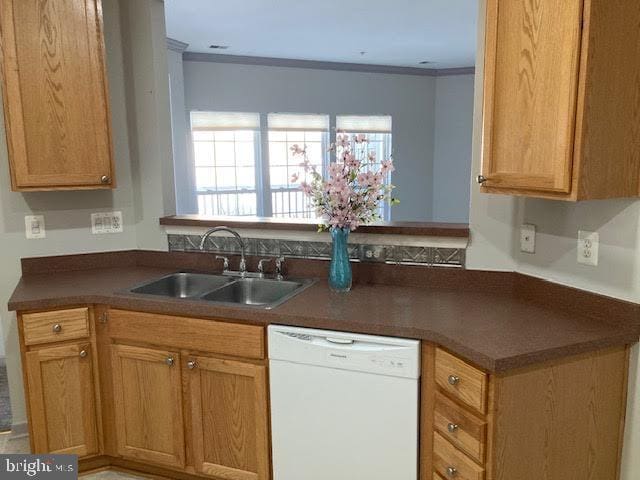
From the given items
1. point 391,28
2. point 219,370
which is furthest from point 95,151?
point 391,28

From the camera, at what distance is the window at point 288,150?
Result: 6594 mm

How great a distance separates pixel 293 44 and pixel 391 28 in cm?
115

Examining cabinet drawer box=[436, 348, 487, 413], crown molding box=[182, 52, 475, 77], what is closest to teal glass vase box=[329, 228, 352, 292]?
cabinet drawer box=[436, 348, 487, 413]

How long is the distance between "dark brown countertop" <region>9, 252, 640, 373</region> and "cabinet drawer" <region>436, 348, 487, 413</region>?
39 mm

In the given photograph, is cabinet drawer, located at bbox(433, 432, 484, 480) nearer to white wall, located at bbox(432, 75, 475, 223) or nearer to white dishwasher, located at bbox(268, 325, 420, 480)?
white dishwasher, located at bbox(268, 325, 420, 480)

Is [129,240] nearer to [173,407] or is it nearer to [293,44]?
[173,407]

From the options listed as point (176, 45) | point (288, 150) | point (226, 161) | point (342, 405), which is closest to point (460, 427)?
point (342, 405)

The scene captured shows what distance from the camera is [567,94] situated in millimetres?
1599

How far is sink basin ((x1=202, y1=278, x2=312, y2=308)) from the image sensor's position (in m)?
2.51

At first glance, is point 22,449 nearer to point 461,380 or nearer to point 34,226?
point 34,226

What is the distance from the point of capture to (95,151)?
2.46 m

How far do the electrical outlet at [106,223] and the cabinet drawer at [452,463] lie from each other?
1.89 m

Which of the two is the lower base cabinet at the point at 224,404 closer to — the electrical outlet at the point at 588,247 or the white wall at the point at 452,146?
the electrical outlet at the point at 588,247

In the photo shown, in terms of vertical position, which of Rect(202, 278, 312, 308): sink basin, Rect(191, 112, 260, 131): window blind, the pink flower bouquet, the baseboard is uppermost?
Rect(191, 112, 260, 131): window blind
